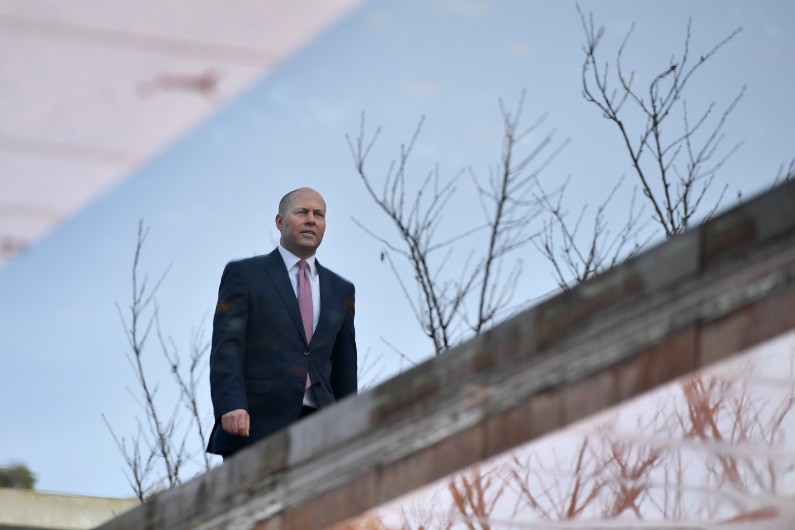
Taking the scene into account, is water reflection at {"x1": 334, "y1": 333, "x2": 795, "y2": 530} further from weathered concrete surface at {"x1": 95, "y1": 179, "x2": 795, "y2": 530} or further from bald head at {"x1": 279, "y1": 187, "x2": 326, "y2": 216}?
bald head at {"x1": 279, "y1": 187, "x2": 326, "y2": 216}

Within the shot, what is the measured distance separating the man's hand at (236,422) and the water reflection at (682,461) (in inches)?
63.8

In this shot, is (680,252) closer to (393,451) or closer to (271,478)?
(393,451)

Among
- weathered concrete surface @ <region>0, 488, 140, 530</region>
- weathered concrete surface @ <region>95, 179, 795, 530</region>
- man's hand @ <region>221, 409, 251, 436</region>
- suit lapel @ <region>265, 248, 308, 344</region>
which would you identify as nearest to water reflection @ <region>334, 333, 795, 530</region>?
weathered concrete surface @ <region>95, 179, 795, 530</region>

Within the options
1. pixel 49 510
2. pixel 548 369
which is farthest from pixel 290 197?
pixel 49 510

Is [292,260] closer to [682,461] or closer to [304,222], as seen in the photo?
[304,222]

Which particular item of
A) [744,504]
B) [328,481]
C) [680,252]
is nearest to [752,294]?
[680,252]

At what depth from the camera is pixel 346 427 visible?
2707 mm

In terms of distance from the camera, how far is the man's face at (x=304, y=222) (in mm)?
A: 4152

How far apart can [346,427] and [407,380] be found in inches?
6.6

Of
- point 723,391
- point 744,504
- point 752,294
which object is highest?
point 752,294

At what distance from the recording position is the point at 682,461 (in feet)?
7.77

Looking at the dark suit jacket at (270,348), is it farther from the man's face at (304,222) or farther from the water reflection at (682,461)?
the water reflection at (682,461)

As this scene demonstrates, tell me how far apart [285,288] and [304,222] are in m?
0.23

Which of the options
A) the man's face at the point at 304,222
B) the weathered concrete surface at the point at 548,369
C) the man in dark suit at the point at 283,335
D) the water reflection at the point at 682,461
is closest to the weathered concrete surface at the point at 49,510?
the man in dark suit at the point at 283,335
